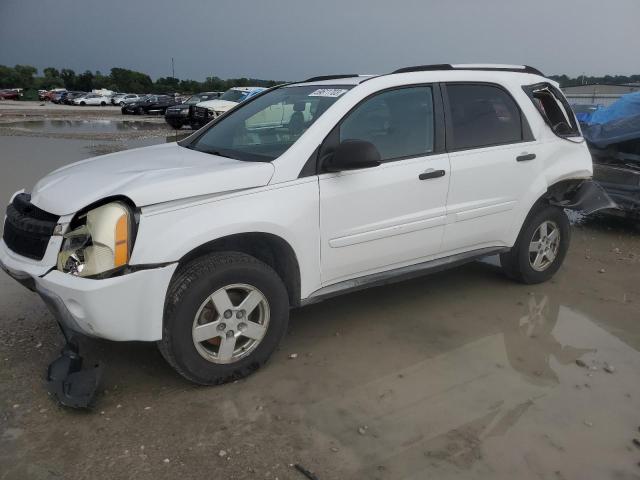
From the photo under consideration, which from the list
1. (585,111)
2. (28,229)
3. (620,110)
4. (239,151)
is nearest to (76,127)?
(585,111)

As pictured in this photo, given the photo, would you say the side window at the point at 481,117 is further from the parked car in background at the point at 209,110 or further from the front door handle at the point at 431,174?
the parked car in background at the point at 209,110

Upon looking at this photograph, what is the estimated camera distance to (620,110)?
7230 millimetres

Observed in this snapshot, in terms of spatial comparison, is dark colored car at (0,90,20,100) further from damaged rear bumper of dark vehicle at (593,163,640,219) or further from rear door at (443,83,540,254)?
rear door at (443,83,540,254)

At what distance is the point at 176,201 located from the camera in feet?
9.64

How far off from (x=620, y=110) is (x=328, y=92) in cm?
522

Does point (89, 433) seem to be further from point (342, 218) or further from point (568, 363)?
point (568, 363)

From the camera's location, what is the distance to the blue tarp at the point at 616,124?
6648 millimetres

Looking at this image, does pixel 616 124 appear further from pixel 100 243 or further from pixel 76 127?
pixel 76 127

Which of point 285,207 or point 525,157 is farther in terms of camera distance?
point 525,157

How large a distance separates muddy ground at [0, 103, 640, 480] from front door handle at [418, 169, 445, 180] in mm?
1128

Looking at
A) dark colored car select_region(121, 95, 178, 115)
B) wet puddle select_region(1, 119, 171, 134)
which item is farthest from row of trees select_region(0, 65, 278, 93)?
wet puddle select_region(1, 119, 171, 134)

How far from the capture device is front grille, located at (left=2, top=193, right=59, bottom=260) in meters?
2.97

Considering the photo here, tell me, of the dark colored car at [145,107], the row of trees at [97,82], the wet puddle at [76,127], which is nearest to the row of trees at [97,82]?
the row of trees at [97,82]

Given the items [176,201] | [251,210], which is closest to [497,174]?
[251,210]
